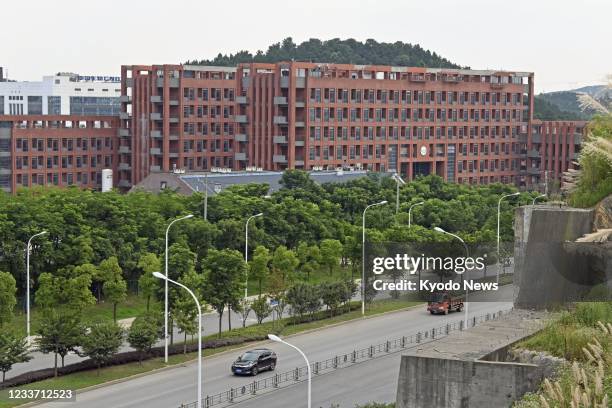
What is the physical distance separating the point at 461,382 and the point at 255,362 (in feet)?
69.7

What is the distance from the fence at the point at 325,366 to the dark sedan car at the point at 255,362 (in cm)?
62

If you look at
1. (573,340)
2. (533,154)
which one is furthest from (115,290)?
(533,154)

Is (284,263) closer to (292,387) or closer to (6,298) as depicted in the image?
(6,298)

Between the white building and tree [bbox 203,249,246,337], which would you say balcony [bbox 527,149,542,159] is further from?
the white building

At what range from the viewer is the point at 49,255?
42250 mm

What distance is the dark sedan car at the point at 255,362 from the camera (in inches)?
1283

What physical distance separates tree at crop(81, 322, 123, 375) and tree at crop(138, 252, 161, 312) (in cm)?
443

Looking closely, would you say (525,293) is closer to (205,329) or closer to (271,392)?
(271,392)

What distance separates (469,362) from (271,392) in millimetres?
19076

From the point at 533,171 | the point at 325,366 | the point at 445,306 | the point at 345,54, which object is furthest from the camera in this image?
the point at 345,54

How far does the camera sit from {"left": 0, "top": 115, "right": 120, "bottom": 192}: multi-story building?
79.9 m

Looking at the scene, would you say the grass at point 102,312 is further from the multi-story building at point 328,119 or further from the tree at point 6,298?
the multi-story building at point 328,119

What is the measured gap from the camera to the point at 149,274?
4009 cm

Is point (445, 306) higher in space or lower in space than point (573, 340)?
lower
